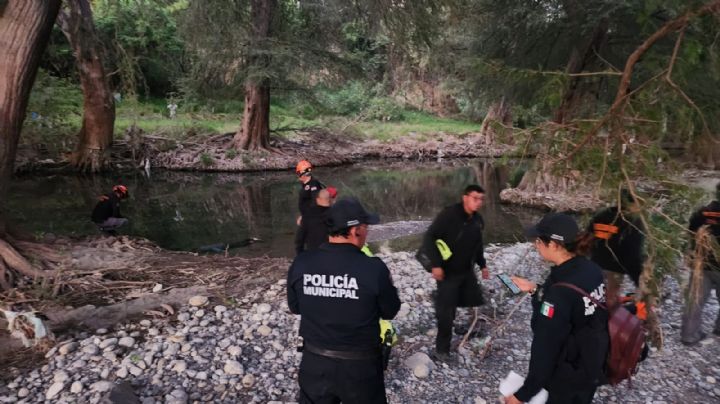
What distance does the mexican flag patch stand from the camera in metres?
2.33

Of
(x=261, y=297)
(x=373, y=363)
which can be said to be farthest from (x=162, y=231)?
(x=373, y=363)

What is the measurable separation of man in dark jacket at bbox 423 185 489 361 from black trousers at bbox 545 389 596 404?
5.91 ft

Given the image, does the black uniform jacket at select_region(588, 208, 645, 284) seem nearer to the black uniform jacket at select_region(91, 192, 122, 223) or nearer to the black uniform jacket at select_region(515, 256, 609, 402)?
the black uniform jacket at select_region(515, 256, 609, 402)

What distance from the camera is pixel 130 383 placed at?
394 centimetres

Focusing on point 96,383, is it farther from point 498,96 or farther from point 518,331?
point 498,96

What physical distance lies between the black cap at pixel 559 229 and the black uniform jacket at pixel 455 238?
5.65ft

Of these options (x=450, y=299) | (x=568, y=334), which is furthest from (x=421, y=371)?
(x=568, y=334)

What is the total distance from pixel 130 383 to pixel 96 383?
0.26 metres

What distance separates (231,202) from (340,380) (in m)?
12.8

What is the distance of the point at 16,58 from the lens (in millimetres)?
5957

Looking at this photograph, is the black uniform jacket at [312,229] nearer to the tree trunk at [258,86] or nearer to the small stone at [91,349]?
the small stone at [91,349]

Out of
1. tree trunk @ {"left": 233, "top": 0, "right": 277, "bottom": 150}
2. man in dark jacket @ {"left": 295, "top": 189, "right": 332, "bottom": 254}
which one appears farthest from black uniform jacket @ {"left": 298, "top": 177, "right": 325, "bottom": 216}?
tree trunk @ {"left": 233, "top": 0, "right": 277, "bottom": 150}

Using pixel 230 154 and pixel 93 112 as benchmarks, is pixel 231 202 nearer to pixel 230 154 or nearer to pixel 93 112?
pixel 230 154

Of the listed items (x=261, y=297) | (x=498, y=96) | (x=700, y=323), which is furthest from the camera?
(x=498, y=96)
